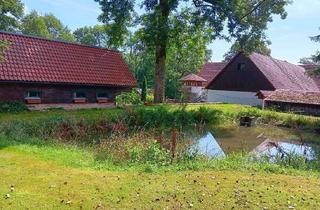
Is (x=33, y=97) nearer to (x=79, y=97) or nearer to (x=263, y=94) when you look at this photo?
(x=79, y=97)

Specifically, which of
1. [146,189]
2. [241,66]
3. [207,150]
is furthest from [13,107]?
[241,66]

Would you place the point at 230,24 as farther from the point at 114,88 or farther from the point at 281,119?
the point at 114,88

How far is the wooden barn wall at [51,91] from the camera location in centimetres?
1894

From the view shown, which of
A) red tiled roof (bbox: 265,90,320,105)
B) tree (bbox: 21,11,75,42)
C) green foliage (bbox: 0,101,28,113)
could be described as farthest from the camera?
tree (bbox: 21,11,75,42)

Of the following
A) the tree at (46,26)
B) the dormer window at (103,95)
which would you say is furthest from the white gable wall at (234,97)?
the tree at (46,26)

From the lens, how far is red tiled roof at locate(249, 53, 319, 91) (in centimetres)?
3653

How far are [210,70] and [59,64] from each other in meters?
31.2

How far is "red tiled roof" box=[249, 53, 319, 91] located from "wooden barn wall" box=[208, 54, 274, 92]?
0.55 metres

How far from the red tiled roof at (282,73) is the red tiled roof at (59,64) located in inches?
667

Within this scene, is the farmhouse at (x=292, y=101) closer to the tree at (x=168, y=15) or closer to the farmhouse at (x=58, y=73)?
the tree at (x=168, y=15)

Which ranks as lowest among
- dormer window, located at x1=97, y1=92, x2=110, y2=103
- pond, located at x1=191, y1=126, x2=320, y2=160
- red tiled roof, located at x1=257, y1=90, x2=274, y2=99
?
pond, located at x1=191, y1=126, x2=320, y2=160

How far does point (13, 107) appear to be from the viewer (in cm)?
1880

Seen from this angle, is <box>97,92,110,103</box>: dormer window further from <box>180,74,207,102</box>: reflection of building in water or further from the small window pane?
<box>180,74,207,102</box>: reflection of building in water

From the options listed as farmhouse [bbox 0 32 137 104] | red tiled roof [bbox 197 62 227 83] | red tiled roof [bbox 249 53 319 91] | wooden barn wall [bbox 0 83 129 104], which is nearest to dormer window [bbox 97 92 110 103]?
farmhouse [bbox 0 32 137 104]
